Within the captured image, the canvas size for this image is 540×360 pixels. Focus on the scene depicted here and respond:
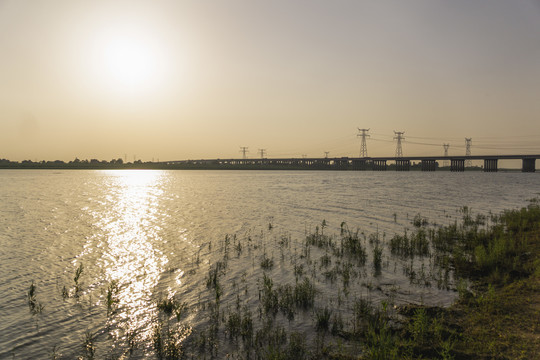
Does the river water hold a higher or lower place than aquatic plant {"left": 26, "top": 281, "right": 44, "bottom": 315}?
lower

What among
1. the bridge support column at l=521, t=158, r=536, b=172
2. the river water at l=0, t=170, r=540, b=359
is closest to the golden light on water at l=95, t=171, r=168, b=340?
the river water at l=0, t=170, r=540, b=359

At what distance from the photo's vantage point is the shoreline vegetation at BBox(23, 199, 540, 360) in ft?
24.3

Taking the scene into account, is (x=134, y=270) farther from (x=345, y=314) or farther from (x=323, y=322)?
(x=345, y=314)

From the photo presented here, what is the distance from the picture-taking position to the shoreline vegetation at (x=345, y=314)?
7.40 meters

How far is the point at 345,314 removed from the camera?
9.67 metres

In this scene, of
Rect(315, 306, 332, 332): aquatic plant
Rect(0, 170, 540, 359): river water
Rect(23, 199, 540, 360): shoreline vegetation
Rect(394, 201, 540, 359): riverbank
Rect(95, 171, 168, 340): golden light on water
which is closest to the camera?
Rect(394, 201, 540, 359): riverbank

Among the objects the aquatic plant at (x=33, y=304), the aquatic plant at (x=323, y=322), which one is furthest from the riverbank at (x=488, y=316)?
the aquatic plant at (x=33, y=304)

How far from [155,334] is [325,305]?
5.35 meters

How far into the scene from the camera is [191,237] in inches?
831

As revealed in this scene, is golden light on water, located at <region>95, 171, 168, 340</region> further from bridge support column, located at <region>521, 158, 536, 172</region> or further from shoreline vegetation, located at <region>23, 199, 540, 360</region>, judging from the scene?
bridge support column, located at <region>521, 158, 536, 172</region>

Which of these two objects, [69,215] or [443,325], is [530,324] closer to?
[443,325]

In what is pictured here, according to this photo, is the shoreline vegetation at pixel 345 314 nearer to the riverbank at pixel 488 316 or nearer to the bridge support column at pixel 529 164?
the riverbank at pixel 488 316

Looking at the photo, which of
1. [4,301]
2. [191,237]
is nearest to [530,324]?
[4,301]

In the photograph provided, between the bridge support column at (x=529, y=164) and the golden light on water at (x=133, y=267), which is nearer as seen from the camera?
the golden light on water at (x=133, y=267)
